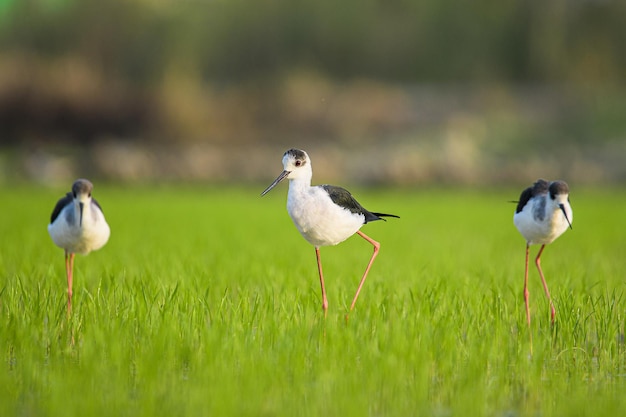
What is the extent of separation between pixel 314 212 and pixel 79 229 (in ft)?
5.14

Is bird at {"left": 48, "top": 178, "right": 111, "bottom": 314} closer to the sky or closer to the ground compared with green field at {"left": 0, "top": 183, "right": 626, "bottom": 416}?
closer to the sky

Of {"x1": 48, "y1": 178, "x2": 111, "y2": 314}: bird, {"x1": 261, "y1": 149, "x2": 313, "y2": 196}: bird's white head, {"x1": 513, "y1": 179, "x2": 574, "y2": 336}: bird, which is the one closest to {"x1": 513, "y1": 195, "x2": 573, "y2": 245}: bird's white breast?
{"x1": 513, "y1": 179, "x2": 574, "y2": 336}: bird

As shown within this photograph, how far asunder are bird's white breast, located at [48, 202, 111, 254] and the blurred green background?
1424 centimetres

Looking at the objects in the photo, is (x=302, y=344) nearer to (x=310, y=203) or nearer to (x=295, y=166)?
(x=310, y=203)

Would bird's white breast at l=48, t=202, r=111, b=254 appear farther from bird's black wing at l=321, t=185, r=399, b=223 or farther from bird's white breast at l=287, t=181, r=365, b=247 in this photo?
bird's black wing at l=321, t=185, r=399, b=223

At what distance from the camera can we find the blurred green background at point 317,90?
20.8 m

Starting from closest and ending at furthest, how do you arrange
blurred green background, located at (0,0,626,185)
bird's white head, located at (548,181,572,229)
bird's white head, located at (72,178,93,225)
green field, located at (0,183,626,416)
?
green field, located at (0,183,626,416) < bird's white head, located at (548,181,572,229) < bird's white head, located at (72,178,93,225) < blurred green background, located at (0,0,626,185)

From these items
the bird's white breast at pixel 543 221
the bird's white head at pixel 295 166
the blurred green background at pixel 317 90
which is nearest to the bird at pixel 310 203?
the bird's white head at pixel 295 166

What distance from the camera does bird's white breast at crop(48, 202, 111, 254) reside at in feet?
15.5

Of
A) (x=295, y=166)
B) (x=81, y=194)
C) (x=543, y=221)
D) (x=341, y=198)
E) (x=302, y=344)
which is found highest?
(x=81, y=194)

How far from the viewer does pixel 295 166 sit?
4.21m

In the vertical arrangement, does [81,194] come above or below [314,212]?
above

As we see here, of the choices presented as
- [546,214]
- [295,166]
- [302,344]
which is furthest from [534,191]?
[302,344]

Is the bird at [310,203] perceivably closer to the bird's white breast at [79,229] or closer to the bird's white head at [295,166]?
the bird's white head at [295,166]
